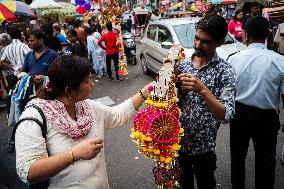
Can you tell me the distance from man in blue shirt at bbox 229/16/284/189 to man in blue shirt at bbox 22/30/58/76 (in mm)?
2835

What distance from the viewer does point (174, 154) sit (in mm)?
1872

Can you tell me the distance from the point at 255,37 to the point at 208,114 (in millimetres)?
1090

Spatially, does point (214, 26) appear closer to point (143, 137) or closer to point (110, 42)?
point (143, 137)

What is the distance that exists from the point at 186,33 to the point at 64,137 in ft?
21.7

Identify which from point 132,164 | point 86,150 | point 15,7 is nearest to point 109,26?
point 15,7

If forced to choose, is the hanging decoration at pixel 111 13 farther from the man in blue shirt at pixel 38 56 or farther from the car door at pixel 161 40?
the man in blue shirt at pixel 38 56

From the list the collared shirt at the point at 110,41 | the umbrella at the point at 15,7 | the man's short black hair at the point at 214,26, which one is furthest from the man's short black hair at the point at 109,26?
the man's short black hair at the point at 214,26

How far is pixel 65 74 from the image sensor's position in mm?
1771

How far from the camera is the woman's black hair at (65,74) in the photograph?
69.9 inches

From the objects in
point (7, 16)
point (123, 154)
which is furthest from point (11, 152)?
point (7, 16)

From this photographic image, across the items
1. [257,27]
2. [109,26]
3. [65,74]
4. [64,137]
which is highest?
[257,27]

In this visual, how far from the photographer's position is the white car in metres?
7.51

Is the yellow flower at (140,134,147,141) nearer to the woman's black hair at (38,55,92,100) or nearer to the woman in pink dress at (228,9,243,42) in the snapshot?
the woman's black hair at (38,55,92,100)

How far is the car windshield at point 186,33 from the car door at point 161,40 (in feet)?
0.81
